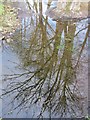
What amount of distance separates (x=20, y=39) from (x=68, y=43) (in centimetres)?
114

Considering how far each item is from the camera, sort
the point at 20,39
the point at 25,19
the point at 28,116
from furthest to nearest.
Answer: the point at 25,19 < the point at 20,39 < the point at 28,116

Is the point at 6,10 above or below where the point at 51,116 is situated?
above

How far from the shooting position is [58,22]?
768 cm

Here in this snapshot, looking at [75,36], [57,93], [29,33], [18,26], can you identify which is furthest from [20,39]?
[57,93]

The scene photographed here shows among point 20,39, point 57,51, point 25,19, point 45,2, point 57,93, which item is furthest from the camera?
point 45,2

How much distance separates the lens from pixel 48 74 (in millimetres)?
5223

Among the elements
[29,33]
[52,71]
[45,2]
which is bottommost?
[52,71]

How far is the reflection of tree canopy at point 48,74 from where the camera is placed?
4.52 m

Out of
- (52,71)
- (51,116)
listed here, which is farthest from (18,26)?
(51,116)

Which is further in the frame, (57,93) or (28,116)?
(57,93)

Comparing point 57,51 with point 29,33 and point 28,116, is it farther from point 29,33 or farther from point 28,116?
point 28,116

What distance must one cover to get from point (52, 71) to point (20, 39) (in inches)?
65.9

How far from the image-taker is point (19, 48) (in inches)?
245

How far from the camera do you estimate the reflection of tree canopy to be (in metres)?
4.52
